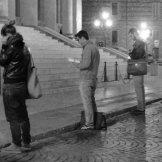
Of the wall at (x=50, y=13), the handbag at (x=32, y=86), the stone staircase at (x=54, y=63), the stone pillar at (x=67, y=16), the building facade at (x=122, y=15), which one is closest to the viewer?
the handbag at (x=32, y=86)

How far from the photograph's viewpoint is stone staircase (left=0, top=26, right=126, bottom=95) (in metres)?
18.7

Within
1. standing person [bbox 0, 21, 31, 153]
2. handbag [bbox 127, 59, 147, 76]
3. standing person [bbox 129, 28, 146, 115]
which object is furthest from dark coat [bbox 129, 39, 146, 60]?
standing person [bbox 0, 21, 31, 153]

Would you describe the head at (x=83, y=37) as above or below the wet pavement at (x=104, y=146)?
above

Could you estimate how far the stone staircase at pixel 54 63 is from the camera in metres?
18.7

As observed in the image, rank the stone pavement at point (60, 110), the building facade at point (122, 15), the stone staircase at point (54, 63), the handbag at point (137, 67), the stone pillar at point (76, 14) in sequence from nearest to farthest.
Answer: the stone pavement at point (60, 110), the handbag at point (137, 67), the stone staircase at point (54, 63), the stone pillar at point (76, 14), the building facade at point (122, 15)

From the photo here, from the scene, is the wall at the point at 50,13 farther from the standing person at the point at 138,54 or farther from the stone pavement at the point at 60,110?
the standing person at the point at 138,54

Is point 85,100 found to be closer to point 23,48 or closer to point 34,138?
point 34,138

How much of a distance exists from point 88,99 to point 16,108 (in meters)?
2.66

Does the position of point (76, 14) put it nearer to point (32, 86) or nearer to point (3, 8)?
point (3, 8)

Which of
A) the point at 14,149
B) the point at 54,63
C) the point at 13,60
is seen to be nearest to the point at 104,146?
the point at 14,149

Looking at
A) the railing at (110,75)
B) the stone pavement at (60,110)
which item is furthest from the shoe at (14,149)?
the railing at (110,75)

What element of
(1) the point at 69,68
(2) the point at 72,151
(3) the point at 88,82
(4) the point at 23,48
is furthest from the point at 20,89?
(1) the point at 69,68

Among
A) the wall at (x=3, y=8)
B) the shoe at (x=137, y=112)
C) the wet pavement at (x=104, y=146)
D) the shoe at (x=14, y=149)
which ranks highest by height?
the wall at (x=3, y=8)

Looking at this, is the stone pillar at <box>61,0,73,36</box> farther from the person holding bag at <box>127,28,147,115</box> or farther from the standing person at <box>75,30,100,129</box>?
the standing person at <box>75,30,100,129</box>
